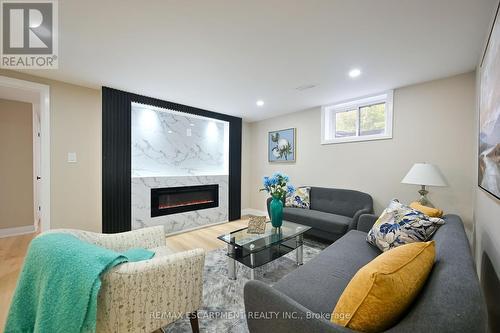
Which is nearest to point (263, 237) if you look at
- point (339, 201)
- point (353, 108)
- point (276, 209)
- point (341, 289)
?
point (276, 209)

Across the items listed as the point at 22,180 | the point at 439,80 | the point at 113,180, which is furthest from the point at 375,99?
the point at 22,180

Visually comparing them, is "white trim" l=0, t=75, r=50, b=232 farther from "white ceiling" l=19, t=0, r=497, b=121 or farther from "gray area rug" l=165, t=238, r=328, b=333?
"gray area rug" l=165, t=238, r=328, b=333

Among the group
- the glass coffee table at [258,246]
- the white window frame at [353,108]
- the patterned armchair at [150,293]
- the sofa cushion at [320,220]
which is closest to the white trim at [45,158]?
the patterned armchair at [150,293]

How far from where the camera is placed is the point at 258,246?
2018 millimetres

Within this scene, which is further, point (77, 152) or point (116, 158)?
point (116, 158)

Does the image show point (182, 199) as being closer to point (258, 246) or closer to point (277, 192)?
point (277, 192)

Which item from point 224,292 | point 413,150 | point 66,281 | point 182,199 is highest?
point 413,150

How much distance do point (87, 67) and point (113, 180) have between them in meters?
1.52

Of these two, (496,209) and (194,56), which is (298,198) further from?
(194,56)

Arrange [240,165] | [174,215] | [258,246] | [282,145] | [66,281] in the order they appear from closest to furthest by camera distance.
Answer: [66,281]
[258,246]
[174,215]
[282,145]
[240,165]

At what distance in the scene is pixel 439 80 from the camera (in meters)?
2.59

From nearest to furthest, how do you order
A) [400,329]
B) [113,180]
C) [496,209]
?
[400,329]
[496,209]
[113,180]

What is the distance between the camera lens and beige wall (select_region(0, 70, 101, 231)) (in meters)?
2.68

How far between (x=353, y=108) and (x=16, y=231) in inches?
243
